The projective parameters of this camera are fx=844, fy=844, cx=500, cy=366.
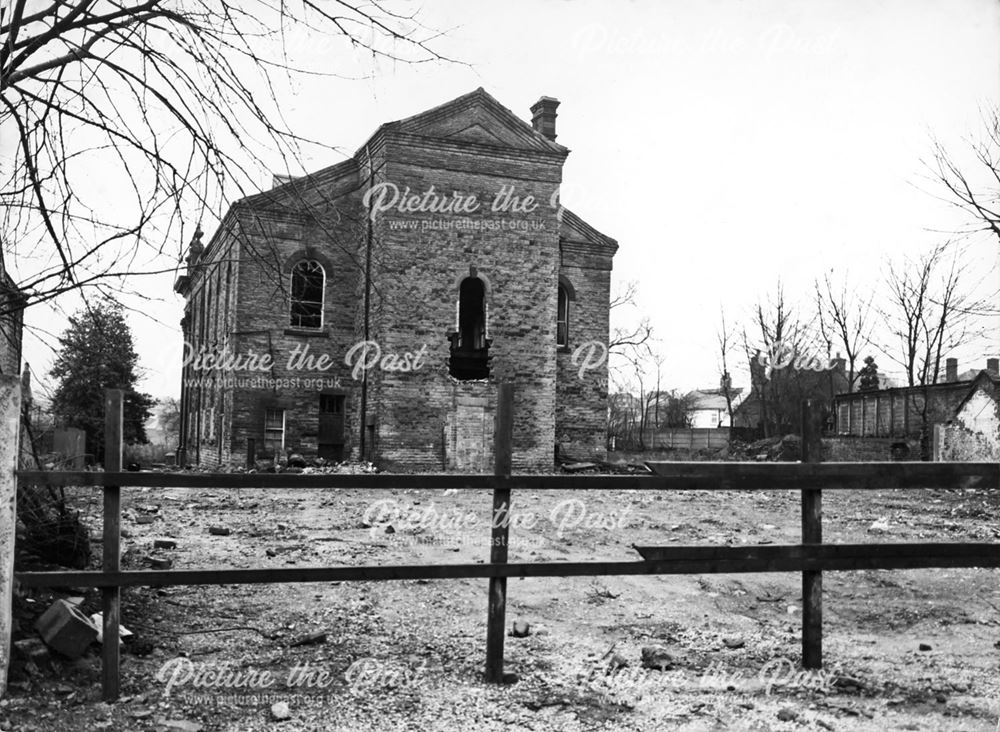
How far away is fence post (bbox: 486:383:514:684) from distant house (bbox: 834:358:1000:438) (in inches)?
754

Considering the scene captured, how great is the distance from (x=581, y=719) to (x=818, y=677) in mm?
1473

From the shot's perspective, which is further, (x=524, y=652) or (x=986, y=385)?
(x=986, y=385)

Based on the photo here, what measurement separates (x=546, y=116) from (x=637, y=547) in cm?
2280

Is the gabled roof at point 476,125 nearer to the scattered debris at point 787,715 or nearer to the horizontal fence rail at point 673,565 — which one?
the horizontal fence rail at point 673,565

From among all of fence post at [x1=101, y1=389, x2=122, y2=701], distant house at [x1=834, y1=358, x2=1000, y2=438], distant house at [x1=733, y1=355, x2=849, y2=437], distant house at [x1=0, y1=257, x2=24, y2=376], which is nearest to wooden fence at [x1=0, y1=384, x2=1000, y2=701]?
fence post at [x1=101, y1=389, x2=122, y2=701]

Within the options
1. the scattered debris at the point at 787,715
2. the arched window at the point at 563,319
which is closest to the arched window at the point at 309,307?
the arched window at the point at 563,319

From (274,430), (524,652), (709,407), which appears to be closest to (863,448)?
(274,430)

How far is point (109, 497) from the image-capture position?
13.7 ft

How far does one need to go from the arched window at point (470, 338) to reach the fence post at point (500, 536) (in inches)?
659

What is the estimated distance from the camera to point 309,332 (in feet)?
72.5

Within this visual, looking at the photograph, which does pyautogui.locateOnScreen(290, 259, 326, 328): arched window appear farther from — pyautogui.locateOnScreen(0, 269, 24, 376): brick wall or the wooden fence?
the wooden fence

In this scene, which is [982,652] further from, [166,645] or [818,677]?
[166,645]

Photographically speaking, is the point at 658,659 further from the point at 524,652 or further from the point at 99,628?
the point at 99,628

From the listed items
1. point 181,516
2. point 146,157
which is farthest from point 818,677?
point 181,516
